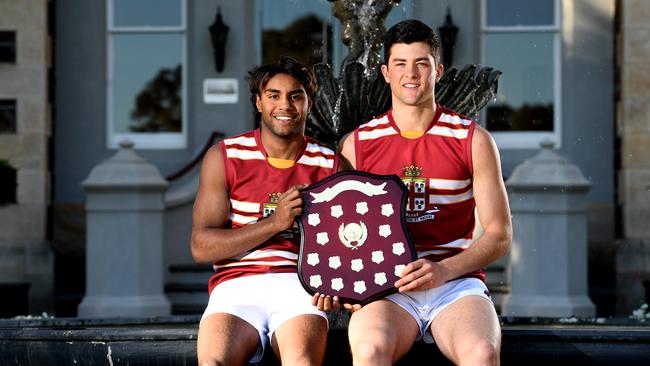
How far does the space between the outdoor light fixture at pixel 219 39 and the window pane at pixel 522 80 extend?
273 centimetres

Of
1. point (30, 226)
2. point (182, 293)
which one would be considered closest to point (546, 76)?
point (182, 293)

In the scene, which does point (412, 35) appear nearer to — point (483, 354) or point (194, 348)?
point (483, 354)

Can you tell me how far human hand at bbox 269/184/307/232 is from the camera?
12.9ft

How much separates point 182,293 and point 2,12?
3.48m

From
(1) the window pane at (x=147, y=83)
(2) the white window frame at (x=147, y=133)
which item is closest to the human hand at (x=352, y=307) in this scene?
(2) the white window frame at (x=147, y=133)

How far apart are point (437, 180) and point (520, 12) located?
9.05m

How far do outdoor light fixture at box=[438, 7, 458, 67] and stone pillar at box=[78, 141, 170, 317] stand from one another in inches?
139

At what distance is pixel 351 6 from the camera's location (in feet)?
20.2

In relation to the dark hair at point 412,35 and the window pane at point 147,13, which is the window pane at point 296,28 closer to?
the window pane at point 147,13

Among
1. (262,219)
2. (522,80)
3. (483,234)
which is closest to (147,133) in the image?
(522,80)

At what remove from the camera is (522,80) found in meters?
12.8

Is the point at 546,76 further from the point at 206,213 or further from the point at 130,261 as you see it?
the point at 206,213

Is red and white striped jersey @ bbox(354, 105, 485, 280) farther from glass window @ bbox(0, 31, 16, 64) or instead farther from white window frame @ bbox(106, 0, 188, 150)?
white window frame @ bbox(106, 0, 188, 150)

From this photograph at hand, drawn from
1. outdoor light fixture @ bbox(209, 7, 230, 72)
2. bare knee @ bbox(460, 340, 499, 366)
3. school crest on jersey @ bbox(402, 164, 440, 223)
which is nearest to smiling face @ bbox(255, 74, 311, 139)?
school crest on jersey @ bbox(402, 164, 440, 223)
